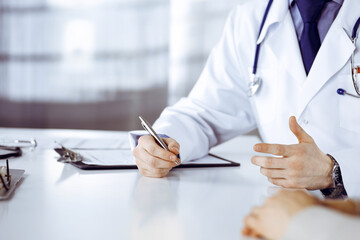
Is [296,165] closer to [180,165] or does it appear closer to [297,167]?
[297,167]

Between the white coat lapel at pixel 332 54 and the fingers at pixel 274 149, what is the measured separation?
1.07 ft

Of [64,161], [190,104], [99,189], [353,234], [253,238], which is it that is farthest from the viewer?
[190,104]

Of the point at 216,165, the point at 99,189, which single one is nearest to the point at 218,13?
the point at 216,165

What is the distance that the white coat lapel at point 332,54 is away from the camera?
1.08 metres

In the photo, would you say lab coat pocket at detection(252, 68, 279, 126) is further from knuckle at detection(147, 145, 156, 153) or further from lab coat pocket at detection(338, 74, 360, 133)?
knuckle at detection(147, 145, 156, 153)

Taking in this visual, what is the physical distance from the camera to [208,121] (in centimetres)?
129

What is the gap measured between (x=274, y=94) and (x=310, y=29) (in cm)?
23

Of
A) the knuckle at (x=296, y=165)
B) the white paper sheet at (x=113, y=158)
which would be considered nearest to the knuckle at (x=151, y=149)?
the white paper sheet at (x=113, y=158)

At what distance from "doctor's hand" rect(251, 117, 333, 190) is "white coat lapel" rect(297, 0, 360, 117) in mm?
300

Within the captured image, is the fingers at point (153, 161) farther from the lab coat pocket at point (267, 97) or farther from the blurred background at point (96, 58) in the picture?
the blurred background at point (96, 58)

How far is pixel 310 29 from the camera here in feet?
3.89

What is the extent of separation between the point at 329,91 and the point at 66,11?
13.4ft

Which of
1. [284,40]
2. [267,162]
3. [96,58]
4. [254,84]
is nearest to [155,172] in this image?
[267,162]

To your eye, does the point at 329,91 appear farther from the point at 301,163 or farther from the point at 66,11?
the point at 66,11
